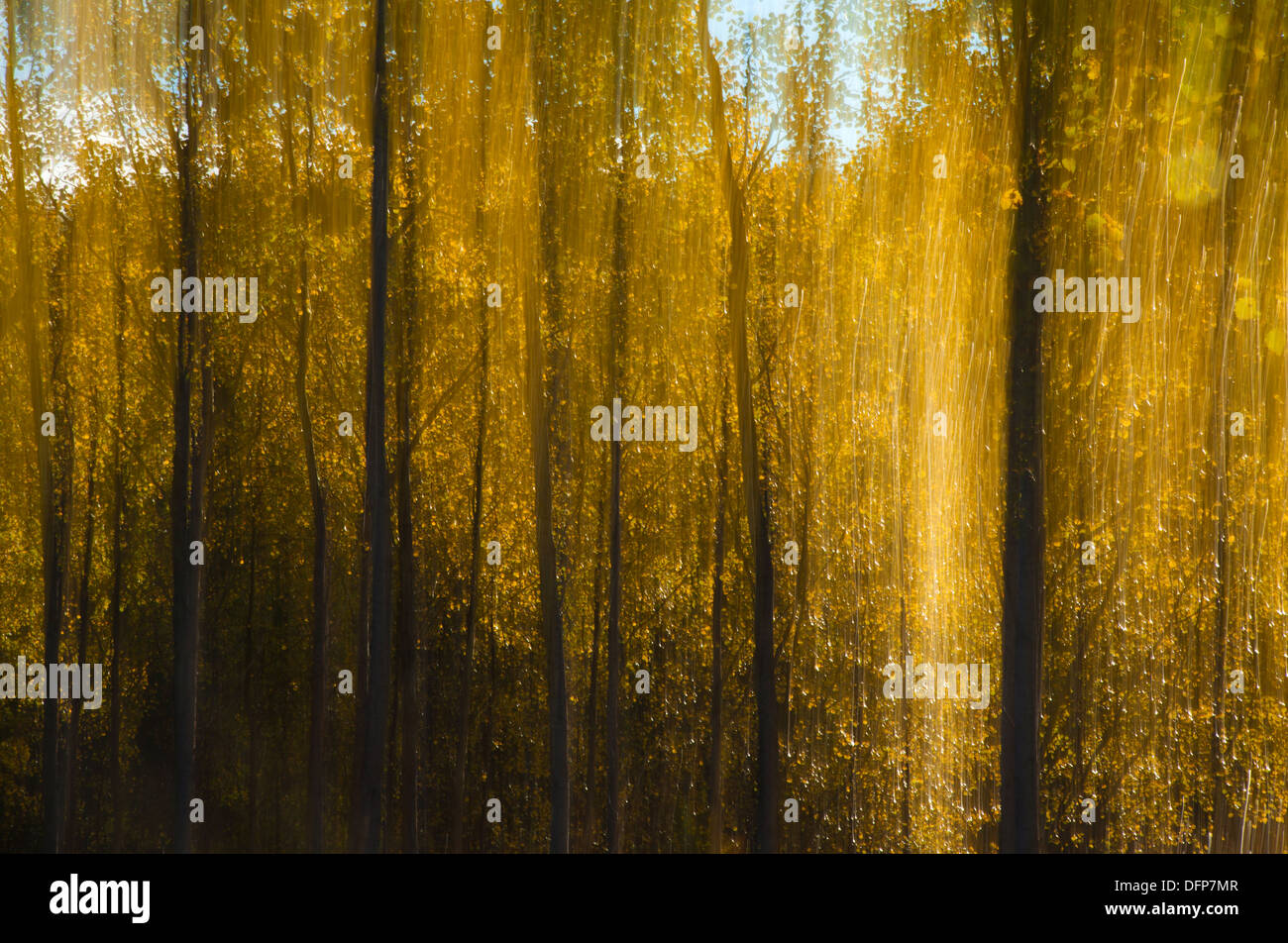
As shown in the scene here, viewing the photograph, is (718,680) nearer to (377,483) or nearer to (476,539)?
(476,539)

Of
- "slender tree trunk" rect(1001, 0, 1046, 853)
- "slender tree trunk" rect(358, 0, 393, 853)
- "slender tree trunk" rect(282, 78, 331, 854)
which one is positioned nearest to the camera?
"slender tree trunk" rect(1001, 0, 1046, 853)

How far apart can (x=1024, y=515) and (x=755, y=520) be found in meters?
1.24

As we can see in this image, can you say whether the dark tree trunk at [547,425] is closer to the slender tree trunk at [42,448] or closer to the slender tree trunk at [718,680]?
the slender tree trunk at [718,680]

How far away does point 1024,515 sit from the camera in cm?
388

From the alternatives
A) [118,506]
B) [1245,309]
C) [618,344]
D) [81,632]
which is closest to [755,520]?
[618,344]

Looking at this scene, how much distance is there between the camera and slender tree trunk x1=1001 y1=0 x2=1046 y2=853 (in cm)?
385

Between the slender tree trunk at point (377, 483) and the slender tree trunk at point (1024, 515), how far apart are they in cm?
292

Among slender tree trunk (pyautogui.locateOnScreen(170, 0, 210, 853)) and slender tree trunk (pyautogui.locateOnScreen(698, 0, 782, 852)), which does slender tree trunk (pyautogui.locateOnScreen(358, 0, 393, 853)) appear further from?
slender tree trunk (pyautogui.locateOnScreen(698, 0, 782, 852))

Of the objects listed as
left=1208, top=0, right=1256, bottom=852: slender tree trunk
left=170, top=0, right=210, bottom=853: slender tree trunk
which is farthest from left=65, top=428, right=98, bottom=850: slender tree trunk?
left=1208, top=0, right=1256, bottom=852: slender tree trunk

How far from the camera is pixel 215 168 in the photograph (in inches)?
164

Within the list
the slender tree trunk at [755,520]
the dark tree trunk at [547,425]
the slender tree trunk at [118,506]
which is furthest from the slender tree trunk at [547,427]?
the slender tree trunk at [118,506]

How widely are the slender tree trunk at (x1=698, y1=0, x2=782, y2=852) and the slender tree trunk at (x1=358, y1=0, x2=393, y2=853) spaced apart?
163 centimetres

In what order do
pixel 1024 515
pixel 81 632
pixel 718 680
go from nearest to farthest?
pixel 1024 515
pixel 718 680
pixel 81 632

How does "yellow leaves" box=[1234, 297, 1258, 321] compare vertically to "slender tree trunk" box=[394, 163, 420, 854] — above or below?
above
